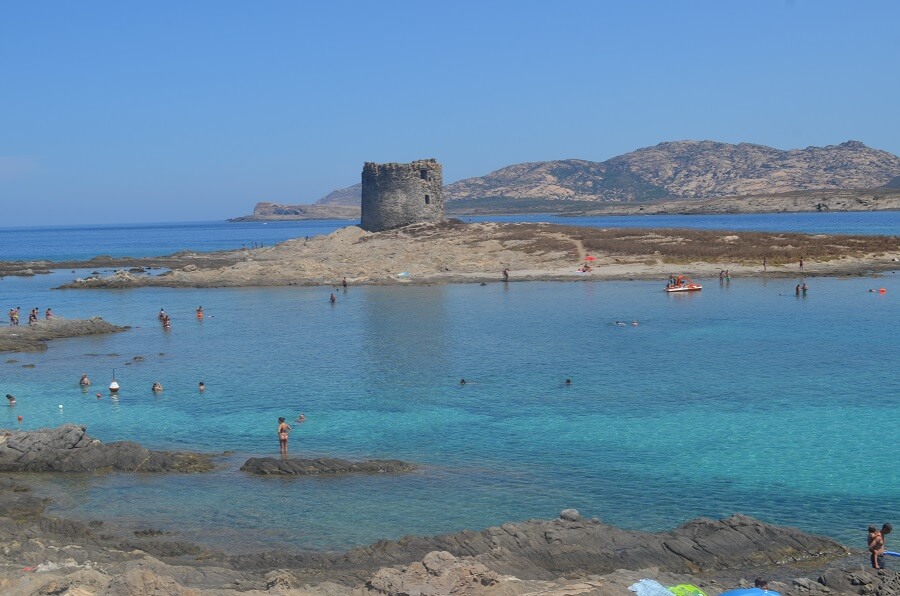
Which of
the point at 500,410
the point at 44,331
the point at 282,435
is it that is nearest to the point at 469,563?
the point at 282,435

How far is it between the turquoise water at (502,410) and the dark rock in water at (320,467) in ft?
1.47

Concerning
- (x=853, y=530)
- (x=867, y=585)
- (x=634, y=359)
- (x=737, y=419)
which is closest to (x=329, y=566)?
(x=867, y=585)

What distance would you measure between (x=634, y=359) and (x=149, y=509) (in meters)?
19.1

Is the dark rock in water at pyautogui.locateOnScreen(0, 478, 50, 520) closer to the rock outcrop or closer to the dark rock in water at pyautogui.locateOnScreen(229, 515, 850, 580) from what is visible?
the dark rock in water at pyautogui.locateOnScreen(229, 515, 850, 580)

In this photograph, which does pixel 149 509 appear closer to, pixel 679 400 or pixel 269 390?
pixel 269 390

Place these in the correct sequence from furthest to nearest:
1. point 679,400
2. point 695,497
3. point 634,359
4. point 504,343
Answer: point 504,343, point 634,359, point 679,400, point 695,497

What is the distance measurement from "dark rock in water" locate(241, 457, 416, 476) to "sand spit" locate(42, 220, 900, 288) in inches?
1504

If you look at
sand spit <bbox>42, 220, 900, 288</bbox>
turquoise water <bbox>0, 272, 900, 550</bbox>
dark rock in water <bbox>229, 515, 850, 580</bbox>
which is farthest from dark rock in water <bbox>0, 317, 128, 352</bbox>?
dark rock in water <bbox>229, 515, 850, 580</bbox>

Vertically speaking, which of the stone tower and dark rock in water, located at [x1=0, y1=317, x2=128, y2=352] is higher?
the stone tower

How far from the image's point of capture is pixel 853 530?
16.0 m

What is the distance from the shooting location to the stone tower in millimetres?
70562

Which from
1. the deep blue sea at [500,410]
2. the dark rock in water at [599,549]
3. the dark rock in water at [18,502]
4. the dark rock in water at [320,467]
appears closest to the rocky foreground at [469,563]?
the dark rock in water at [599,549]

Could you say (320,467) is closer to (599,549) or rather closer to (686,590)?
(599,549)

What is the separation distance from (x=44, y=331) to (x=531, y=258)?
108 feet
